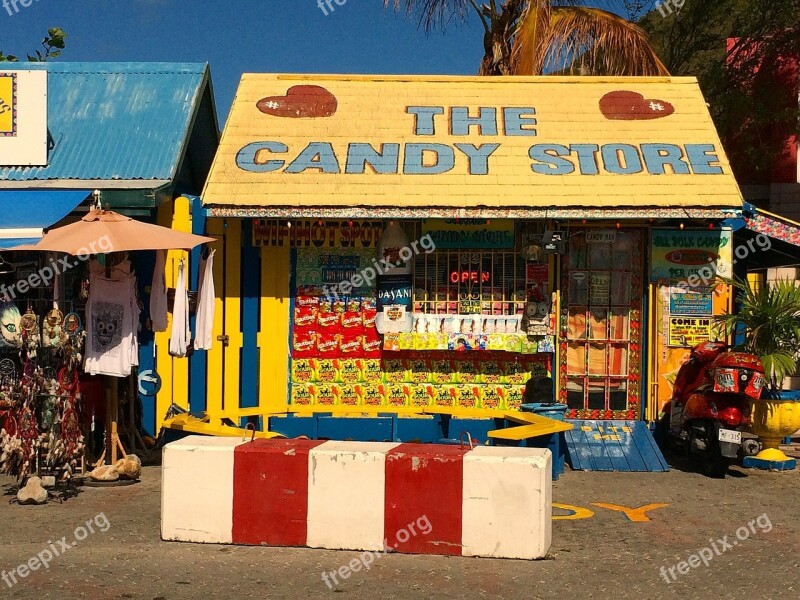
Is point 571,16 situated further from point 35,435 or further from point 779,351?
point 35,435

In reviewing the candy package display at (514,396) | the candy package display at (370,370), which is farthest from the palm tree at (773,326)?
the candy package display at (370,370)

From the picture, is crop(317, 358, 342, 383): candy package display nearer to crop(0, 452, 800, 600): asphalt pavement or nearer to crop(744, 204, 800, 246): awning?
crop(0, 452, 800, 600): asphalt pavement

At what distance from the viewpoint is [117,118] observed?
44.7 ft

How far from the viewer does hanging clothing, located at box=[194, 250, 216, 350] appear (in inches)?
443

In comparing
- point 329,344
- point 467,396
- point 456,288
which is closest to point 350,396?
point 329,344

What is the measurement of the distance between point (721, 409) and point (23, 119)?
898cm

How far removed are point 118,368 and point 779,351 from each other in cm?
727

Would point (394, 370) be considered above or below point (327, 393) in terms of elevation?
above

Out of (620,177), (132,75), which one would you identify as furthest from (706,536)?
(132,75)

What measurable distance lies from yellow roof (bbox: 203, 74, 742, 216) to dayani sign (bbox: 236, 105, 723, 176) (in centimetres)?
2

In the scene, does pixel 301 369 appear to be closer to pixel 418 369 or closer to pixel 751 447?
pixel 418 369

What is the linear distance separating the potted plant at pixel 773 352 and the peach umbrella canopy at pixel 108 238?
246 inches

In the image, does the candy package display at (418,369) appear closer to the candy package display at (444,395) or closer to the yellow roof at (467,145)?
the candy package display at (444,395)

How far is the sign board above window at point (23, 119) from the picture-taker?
12.7 meters
